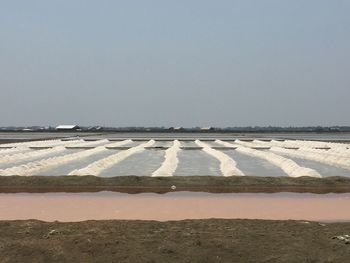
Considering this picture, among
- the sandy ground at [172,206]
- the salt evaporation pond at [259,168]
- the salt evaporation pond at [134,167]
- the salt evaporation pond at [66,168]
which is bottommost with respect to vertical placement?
the sandy ground at [172,206]

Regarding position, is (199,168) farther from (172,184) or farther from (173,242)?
(173,242)

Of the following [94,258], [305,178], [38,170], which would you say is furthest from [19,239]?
[38,170]

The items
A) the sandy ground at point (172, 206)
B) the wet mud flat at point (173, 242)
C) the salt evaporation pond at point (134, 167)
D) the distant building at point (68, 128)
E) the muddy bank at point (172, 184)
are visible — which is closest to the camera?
the wet mud flat at point (173, 242)

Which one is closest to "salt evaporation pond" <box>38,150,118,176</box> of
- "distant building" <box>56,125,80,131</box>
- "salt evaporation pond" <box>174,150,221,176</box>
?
"salt evaporation pond" <box>174,150,221,176</box>

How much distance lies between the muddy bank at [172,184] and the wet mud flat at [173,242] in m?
3.45

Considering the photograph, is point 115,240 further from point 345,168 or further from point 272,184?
point 345,168

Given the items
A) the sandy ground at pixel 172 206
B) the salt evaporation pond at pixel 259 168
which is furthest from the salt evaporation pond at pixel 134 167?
the sandy ground at pixel 172 206

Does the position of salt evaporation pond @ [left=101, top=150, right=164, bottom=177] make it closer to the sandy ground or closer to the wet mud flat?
the sandy ground

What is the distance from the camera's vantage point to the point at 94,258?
454 centimetres

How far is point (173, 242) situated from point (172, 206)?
Result: 256 cm

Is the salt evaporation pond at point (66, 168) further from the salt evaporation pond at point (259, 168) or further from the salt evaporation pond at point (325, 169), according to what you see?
the salt evaporation pond at point (325, 169)

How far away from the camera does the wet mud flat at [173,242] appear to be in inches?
178

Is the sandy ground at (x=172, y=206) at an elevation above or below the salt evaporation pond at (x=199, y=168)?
below

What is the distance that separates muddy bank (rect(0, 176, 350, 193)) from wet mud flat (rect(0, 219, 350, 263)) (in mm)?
3453
